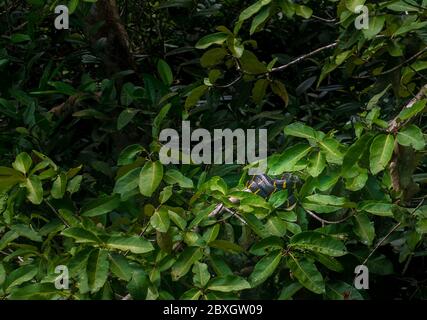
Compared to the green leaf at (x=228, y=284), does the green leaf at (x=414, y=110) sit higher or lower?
higher

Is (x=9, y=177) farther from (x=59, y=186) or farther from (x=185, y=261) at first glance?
(x=185, y=261)

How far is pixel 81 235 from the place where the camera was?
1.35 m

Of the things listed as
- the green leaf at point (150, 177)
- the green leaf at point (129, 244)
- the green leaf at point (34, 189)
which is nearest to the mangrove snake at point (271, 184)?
the green leaf at point (150, 177)

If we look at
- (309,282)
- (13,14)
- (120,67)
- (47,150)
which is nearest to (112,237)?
(309,282)

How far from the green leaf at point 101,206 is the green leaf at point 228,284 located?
34 centimetres

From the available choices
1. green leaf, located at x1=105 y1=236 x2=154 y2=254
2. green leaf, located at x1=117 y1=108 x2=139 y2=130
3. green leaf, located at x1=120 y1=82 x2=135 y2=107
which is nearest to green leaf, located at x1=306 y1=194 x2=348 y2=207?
green leaf, located at x1=105 y1=236 x2=154 y2=254

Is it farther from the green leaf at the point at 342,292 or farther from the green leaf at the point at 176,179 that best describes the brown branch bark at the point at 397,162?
the green leaf at the point at 176,179

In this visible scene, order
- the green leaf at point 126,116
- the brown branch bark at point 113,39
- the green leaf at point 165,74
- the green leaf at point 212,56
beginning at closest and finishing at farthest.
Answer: the green leaf at point 212,56
the green leaf at point 126,116
the green leaf at point 165,74
the brown branch bark at point 113,39

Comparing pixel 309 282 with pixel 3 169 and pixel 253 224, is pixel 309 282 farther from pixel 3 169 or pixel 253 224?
pixel 3 169

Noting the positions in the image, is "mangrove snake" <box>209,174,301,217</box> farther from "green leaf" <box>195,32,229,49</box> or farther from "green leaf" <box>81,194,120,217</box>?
"green leaf" <box>195,32,229,49</box>

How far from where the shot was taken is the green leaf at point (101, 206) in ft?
5.20

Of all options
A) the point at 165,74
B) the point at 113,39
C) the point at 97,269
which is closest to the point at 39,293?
the point at 97,269

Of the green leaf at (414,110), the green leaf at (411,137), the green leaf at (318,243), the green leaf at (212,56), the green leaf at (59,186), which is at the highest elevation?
the green leaf at (212,56)

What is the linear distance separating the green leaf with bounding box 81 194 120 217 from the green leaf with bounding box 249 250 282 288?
15.0 inches
